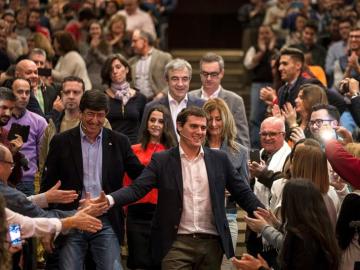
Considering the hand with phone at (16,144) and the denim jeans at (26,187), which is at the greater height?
the hand with phone at (16,144)

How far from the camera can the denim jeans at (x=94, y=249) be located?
8.72 meters

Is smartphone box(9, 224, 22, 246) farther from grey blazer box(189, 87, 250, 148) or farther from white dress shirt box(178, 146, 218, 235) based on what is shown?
grey blazer box(189, 87, 250, 148)

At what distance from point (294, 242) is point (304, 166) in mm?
848

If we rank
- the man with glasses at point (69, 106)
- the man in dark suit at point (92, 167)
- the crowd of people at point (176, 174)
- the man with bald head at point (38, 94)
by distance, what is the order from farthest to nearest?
1. the man with bald head at point (38, 94)
2. the man with glasses at point (69, 106)
3. the man in dark suit at point (92, 167)
4. the crowd of people at point (176, 174)

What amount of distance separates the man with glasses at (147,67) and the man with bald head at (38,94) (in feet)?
7.10

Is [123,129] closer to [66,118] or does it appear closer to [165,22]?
[66,118]

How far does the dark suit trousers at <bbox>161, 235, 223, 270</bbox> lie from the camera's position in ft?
28.0

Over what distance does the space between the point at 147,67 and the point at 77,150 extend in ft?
17.9

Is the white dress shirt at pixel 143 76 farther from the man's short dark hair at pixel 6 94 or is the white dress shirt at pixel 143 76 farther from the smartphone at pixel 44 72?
the man's short dark hair at pixel 6 94

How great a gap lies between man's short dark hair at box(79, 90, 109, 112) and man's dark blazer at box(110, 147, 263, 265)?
61 centimetres

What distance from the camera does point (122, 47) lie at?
16484mm

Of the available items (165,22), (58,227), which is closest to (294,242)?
(58,227)

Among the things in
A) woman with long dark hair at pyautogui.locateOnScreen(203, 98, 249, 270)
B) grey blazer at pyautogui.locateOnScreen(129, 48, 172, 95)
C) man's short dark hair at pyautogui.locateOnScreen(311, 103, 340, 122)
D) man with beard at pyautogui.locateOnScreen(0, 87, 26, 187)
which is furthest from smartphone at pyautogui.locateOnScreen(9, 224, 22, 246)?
grey blazer at pyautogui.locateOnScreen(129, 48, 172, 95)

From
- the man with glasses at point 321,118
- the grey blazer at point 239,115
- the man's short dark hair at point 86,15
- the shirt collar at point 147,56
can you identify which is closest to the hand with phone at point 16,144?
the grey blazer at point 239,115
